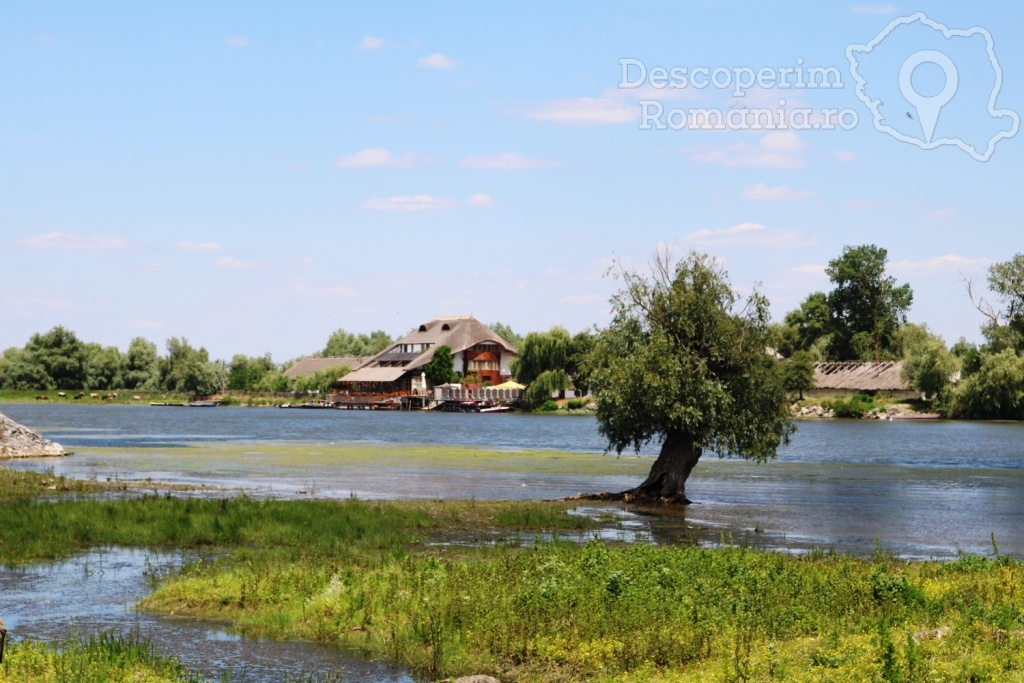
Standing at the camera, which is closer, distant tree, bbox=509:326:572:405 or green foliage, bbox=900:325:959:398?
green foliage, bbox=900:325:959:398

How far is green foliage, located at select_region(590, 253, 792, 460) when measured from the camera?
1553 inches

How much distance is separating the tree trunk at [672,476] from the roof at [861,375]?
104669 mm

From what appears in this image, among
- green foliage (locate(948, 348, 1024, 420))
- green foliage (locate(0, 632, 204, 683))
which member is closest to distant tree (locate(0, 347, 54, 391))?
green foliage (locate(948, 348, 1024, 420))

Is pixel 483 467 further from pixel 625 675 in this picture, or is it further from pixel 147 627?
pixel 625 675

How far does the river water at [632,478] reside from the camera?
103 feet

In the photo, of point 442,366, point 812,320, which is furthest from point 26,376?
point 812,320

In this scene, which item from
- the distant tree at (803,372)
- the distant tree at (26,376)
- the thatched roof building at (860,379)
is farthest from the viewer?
the distant tree at (26,376)

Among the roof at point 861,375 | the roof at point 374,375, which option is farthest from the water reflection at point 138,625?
the roof at point 374,375

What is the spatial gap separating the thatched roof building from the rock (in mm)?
105841

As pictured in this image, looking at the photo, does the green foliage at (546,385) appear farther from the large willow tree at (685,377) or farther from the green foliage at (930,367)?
the large willow tree at (685,377)

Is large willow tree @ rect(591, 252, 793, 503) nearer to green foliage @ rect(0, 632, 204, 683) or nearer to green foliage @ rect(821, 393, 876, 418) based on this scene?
green foliage @ rect(0, 632, 204, 683)

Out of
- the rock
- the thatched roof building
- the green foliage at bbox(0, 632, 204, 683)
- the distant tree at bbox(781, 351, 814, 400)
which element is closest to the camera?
the green foliage at bbox(0, 632, 204, 683)

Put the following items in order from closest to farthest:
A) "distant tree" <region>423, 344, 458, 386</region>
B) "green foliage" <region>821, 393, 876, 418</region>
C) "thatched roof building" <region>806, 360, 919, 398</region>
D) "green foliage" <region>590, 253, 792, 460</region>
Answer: "green foliage" <region>590, 253, 792, 460</region>, "green foliage" <region>821, 393, 876, 418</region>, "thatched roof building" <region>806, 360, 919, 398</region>, "distant tree" <region>423, 344, 458, 386</region>

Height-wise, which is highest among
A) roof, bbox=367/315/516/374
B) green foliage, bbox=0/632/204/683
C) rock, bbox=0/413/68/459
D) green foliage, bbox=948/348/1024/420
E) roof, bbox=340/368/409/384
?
roof, bbox=367/315/516/374
